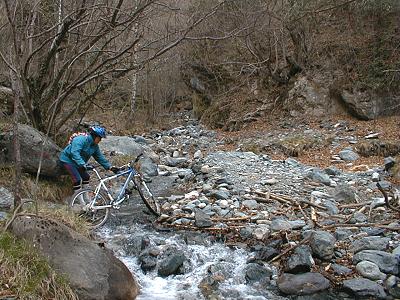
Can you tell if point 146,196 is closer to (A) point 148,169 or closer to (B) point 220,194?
(B) point 220,194

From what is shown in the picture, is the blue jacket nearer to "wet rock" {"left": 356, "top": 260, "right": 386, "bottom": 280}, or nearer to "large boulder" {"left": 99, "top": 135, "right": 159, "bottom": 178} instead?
"large boulder" {"left": 99, "top": 135, "right": 159, "bottom": 178}

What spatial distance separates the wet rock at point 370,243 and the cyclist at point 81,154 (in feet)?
13.2

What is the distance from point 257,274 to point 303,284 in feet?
2.20

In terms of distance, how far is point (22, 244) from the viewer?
4762 millimetres

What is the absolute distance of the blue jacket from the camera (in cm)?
742

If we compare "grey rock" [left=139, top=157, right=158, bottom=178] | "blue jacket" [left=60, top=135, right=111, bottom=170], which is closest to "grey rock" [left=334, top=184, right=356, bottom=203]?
"blue jacket" [left=60, top=135, right=111, bottom=170]

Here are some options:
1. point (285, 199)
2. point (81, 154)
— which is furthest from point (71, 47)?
point (285, 199)

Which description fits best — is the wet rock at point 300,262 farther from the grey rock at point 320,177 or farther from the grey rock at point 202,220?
the grey rock at point 320,177

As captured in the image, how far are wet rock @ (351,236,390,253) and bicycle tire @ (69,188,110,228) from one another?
398cm

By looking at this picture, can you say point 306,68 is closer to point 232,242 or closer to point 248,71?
point 248,71

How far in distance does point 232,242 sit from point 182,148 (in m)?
9.07

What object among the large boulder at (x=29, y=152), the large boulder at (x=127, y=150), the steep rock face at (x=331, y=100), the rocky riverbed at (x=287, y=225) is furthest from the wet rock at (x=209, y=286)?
the steep rock face at (x=331, y=100)

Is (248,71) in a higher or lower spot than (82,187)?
higher

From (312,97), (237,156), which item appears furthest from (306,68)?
(237,156)
